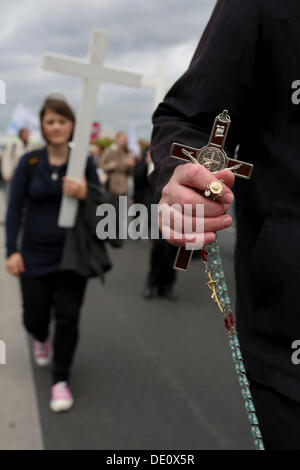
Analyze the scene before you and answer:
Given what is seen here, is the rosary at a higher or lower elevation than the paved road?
higher

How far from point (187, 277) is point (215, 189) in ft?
18.9

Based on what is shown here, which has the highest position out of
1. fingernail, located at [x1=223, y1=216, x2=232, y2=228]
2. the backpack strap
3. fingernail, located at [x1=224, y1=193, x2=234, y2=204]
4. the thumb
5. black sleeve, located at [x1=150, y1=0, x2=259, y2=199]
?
black sleeve, located at [x1=150, y1=0, x2=259, y2=199]

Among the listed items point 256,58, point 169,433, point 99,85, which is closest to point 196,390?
point 169,433

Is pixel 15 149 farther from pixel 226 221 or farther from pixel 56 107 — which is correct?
pixel 226 221

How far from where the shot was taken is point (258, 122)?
1.16 metres

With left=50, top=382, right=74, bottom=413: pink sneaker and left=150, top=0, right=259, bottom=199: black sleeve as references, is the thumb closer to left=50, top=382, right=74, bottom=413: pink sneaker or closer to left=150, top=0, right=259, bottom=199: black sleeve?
left=150, top=0, right=259, bottom=199: black sleeve

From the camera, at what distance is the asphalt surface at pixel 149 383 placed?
2826 millimetres

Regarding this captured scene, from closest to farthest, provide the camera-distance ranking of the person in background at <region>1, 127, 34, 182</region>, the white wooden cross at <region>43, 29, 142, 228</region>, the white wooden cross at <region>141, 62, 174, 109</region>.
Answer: the white wooden cross at <region>43, 29, 142, 228</region>
the white wooden cross at <region>141, 62, 174, 109</region>
the person in background at <region>1, 127, 34, 182</region>

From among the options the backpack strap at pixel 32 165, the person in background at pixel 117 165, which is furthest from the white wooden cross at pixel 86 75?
the person in background at pixel 117 165

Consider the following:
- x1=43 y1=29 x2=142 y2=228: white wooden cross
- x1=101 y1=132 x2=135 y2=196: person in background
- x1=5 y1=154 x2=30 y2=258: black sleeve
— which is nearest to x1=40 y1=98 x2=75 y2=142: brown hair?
x1=43 y1=29 x2=142 y2=228: white wooden cross

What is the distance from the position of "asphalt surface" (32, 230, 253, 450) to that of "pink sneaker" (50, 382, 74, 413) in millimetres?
46

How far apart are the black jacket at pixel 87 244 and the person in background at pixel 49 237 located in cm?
7

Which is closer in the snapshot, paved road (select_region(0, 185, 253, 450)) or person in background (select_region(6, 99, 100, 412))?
paved road (select_region(0, 185, 253, 450))

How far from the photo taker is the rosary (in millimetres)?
985
